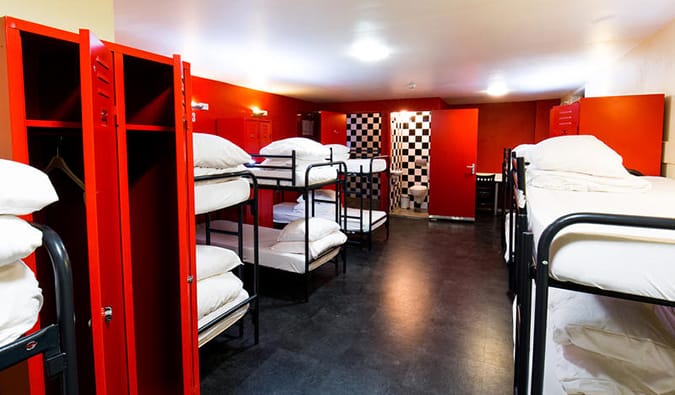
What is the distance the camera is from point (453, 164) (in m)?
7.02

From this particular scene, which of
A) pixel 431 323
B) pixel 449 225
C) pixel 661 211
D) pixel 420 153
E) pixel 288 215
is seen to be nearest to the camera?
pixel 661 211

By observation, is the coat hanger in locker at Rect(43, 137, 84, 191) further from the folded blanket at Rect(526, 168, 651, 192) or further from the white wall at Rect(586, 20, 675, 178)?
the white wall at Rect(586, 20, 675, 178)

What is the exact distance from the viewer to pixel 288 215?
596cm

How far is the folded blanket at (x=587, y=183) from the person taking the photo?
1.90 m

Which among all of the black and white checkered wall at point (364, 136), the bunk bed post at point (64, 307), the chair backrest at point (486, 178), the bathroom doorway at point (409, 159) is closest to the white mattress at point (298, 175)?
the bunk bed post at point (64, 307)

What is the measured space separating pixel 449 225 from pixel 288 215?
2.87 m

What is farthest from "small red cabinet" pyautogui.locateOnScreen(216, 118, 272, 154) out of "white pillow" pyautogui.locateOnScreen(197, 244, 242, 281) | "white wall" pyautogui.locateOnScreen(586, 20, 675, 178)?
"white wall" pyautogui.locateOnScreen(586, 20, 675, 178)

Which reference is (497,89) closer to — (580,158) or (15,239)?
(580,158)

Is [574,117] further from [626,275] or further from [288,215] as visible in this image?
[288,215]

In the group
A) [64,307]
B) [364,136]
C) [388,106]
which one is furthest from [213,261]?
[364,136]

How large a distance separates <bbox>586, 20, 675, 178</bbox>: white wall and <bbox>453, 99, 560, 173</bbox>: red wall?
3.81 m

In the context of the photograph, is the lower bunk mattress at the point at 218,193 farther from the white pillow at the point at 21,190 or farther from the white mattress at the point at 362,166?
the white mattress at the point at 362,166

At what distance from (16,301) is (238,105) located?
19.5 feet

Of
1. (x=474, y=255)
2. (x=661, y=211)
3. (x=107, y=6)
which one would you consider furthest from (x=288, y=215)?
(x=661, y=211)
